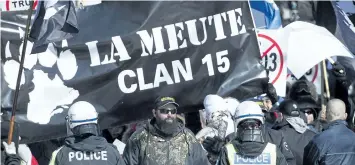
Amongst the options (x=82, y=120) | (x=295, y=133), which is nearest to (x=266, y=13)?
(x=295, y=133)

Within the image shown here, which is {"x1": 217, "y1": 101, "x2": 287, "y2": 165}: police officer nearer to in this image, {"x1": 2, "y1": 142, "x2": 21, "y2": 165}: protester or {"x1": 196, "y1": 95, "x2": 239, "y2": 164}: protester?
{"x1": 196, "y1": 95, "x2": 239, "y2": 164}: protester

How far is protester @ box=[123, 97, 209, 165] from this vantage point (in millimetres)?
12250

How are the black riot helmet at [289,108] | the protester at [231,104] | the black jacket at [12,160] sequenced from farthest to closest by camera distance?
1. the black riot helmet at [289,108]
2. the protester at [231,104]
3. the black jacket at [12,160]

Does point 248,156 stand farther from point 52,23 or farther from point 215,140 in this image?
point 52,23

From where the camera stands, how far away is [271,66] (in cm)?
1589

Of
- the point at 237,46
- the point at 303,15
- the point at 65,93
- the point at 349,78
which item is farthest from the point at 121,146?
the point at 303,15

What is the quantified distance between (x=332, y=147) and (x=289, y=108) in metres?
2.06

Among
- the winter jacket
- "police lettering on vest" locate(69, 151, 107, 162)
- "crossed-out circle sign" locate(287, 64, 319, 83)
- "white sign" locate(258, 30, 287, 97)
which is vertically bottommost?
the winter jacket

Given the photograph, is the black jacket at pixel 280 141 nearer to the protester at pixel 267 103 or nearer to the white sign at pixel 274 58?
the protester at pixel 267 103

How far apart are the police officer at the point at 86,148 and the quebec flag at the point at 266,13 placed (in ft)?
16.5

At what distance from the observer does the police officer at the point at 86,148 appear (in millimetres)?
11469

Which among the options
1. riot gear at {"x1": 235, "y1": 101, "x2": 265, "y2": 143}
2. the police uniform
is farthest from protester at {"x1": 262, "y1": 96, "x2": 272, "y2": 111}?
the police uniform

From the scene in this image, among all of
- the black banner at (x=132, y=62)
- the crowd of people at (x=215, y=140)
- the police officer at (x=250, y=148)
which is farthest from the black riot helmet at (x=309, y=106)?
the police officer at (x=250, y=148)

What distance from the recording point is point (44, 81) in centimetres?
1423
